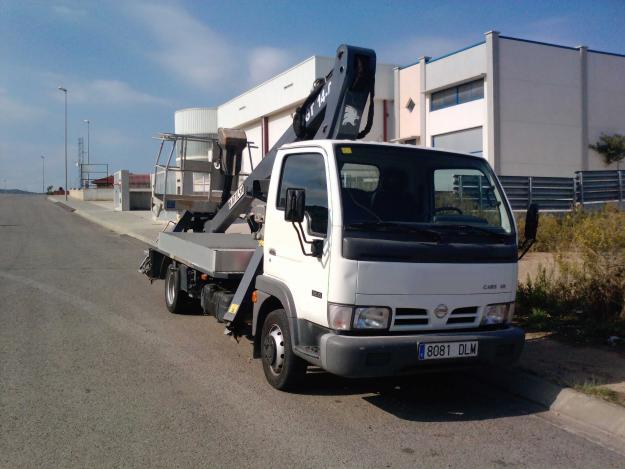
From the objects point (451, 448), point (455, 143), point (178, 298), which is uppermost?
point (455, 143)

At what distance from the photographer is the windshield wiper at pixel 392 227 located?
15.6ft

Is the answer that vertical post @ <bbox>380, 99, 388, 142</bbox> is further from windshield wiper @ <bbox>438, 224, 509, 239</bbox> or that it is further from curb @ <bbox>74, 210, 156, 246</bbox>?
windshield wiper @ <bbox>438, 224, 509, 239</bbox>

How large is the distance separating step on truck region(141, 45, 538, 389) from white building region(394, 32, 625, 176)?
72.7ft

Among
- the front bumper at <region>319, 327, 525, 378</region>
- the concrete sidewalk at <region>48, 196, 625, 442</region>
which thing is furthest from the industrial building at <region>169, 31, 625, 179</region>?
the front bumper at <region>319, 327, 525, 378</region>

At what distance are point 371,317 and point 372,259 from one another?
1.51 feet

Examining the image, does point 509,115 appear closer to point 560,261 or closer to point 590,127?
point 590,127

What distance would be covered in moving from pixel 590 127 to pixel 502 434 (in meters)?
29.0

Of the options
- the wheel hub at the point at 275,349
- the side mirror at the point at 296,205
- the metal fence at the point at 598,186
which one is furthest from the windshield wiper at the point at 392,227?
the metal fence at the point at 598,186

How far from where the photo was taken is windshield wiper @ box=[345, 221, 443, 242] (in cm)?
475

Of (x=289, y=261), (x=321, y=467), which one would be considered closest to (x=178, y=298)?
(x=289, y=261)

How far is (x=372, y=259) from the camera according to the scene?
4.63 metres

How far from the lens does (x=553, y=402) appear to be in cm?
526

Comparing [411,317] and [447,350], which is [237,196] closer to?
[411,317]

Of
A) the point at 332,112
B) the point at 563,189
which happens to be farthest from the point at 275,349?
the point at 563,189
